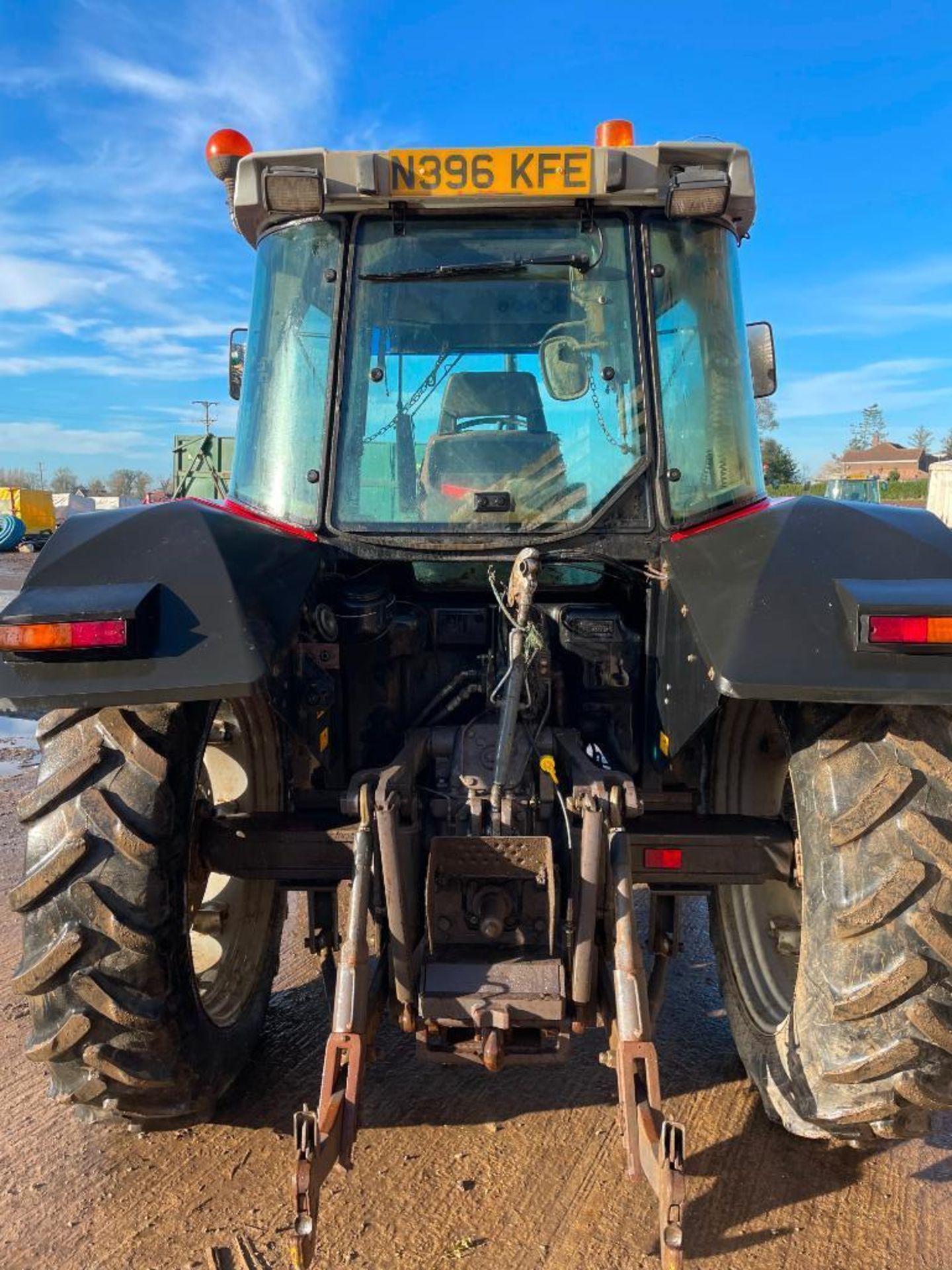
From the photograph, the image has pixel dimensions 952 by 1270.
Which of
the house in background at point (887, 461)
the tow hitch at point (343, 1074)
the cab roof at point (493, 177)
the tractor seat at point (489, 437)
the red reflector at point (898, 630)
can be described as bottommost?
the tow hitch at point (343, 1074)

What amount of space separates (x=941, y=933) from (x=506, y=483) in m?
1.70

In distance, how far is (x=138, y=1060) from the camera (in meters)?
2.33

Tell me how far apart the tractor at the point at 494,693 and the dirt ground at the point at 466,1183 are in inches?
6.4

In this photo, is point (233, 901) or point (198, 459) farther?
point (198, 459)

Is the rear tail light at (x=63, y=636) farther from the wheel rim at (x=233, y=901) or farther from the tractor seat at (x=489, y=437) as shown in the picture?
the tractor seat at (x=489, y=437)

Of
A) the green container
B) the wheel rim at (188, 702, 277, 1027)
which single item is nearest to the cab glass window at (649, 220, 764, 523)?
the wheel rim at (188, 702, 277, 1027)

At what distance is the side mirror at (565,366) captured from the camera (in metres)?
2.99

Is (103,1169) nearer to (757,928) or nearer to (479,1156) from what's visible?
(479,1156)

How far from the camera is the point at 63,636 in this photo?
2.10 metres

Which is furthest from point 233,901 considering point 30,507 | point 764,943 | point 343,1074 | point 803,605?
point 30,507

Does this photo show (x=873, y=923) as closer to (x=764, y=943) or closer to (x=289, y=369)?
(x=764, y=943)

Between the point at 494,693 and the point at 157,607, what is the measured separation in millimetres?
971

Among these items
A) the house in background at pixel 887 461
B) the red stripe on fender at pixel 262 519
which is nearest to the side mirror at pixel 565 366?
the red stripe on fender at pixel 262 519

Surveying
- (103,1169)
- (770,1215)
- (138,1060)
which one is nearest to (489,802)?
(138,1060)
